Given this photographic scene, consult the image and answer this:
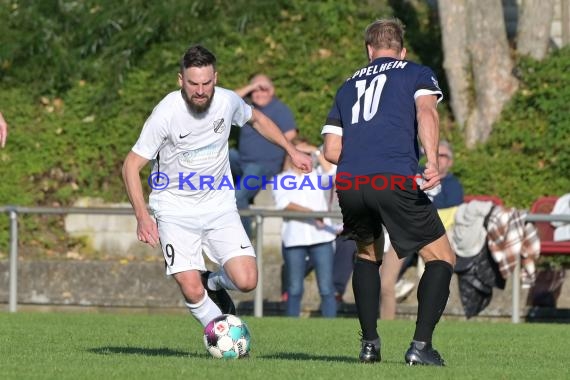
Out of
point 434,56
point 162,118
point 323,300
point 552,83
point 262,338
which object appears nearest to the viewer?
point 162,118

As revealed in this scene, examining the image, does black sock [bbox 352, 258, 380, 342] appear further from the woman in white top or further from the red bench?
the red bench

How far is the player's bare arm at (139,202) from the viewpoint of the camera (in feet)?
30.5

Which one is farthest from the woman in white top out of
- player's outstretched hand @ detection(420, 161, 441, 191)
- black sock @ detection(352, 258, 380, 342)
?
player's outstretched hand @ detection(420, 161, 441, 191)

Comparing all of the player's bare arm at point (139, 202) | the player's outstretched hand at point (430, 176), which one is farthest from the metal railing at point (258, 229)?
the player's outstretched hand at point (430, 176)

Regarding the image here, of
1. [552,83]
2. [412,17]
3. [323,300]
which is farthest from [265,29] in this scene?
[323,300]

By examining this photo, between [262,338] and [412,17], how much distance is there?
973cm

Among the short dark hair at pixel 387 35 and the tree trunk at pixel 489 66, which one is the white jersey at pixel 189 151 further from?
the tree trunk at pixel 489 66

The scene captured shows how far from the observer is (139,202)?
9445mm

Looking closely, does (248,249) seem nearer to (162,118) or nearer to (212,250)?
(212,250)

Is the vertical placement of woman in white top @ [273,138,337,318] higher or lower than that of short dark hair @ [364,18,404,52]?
lower

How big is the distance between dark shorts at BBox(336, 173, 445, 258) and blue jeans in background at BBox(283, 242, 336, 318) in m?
6.85

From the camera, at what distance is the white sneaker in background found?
1619 centimetres

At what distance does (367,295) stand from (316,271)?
6748 millimetres

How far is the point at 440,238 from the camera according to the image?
349 inches
